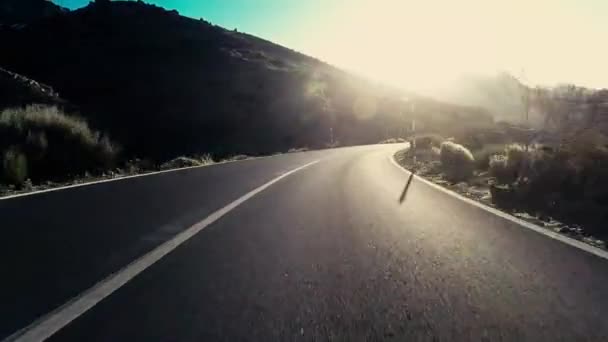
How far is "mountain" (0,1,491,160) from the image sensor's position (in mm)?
68438

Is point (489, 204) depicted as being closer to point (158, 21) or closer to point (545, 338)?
point (545, 338)

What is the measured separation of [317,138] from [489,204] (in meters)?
65.3

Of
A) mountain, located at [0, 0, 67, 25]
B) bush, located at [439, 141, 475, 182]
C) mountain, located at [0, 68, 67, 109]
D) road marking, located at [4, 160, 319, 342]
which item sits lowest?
bush, located at [439, 141, 475, 182]

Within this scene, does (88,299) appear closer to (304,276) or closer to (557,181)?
(304,276)

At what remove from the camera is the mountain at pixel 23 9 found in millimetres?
165125

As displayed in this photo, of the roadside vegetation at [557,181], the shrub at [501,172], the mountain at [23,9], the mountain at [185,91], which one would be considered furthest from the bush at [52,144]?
the mountain at [23,9]

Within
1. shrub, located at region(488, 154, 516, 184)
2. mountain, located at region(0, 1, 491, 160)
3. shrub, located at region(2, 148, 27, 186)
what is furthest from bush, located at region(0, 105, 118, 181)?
mountain, located at region(0, 1, 491, 160)

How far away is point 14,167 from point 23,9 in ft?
626

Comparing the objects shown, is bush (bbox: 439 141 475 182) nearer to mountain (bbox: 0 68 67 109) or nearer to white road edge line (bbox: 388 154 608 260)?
white road edge line (bbox: 388 154 608 260)

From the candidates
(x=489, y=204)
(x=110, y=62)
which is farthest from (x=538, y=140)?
(x=110, y=62)

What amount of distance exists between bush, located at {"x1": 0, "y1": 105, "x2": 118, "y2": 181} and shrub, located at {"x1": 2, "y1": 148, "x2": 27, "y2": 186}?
471 millimetres

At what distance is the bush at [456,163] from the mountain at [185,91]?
121 feet

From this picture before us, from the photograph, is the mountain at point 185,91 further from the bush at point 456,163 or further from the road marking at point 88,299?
the road marking at point 88,299

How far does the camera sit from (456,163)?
59.4 ft
